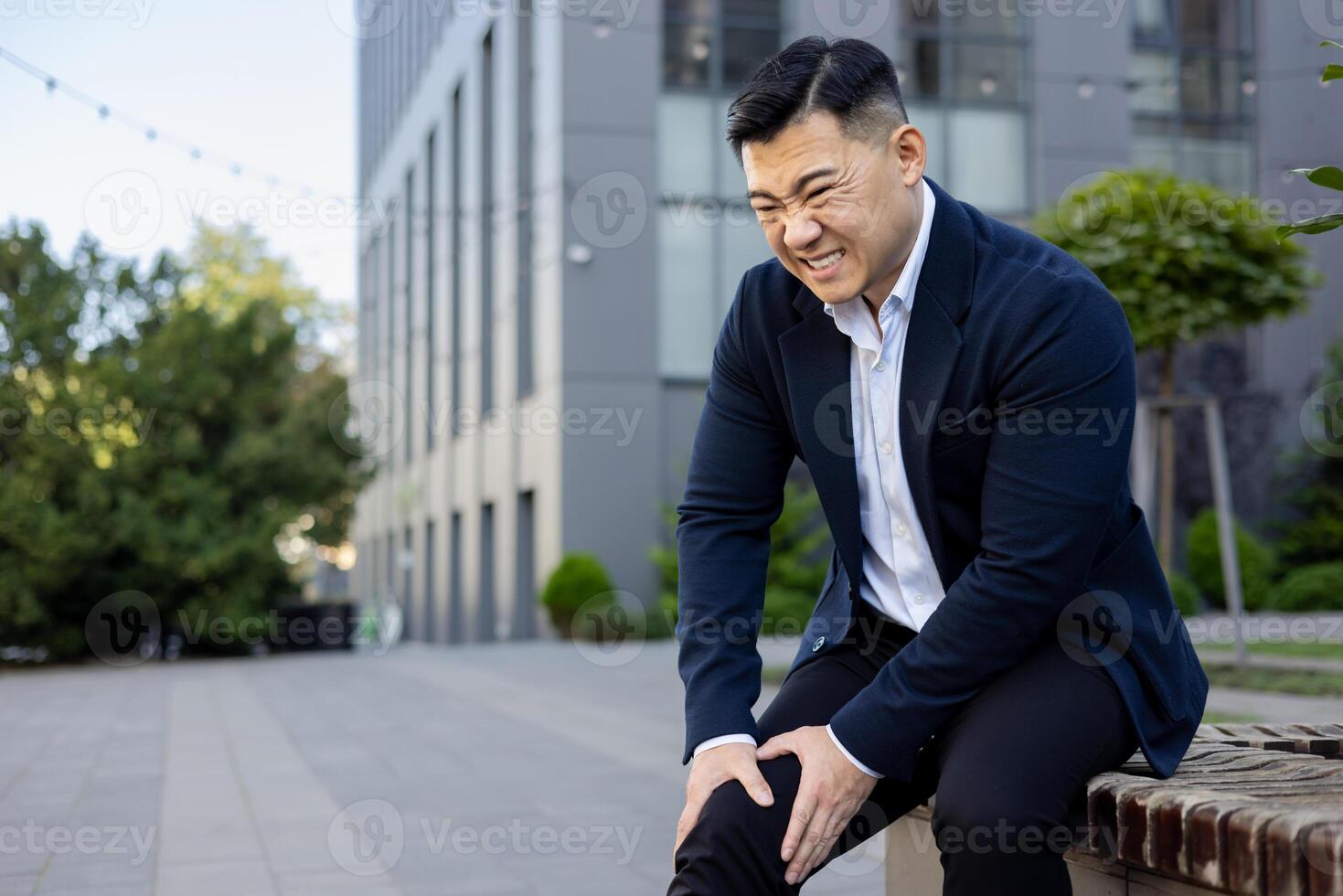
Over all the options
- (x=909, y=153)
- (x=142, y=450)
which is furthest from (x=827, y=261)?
(x=142, y=450)

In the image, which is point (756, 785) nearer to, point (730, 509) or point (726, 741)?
point (726, 741)

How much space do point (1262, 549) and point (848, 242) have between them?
17.7 meters

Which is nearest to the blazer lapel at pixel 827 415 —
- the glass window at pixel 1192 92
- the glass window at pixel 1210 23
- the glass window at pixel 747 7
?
the glass window at pixel 747 7

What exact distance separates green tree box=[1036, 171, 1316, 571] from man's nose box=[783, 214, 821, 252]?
24.0ft

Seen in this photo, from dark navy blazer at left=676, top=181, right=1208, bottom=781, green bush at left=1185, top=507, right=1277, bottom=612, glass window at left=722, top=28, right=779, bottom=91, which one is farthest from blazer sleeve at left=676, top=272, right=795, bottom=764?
glass window at left=722, top=28, right=779, bottom=91

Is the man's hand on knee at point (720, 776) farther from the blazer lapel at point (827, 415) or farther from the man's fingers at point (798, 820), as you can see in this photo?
the blazer lapel at point (827, 415)

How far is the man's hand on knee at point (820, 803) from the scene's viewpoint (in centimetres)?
195

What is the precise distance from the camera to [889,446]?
212 centimetres

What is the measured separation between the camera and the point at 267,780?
6.36m

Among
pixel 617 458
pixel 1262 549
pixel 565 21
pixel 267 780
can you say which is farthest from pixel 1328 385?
pixel 267 780

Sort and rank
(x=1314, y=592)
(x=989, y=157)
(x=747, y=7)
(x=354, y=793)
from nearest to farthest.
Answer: (x=354, y=793) < (x=1314, y=592) < (x=747, y=7) < (x=989, y=157)

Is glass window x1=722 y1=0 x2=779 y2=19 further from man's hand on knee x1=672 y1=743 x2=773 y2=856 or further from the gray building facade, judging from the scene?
man's hand on knee x1=672 y1=743 x2=773 y2=856

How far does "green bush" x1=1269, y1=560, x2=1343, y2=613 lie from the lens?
16688 millimetres

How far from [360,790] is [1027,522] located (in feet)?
15.6
